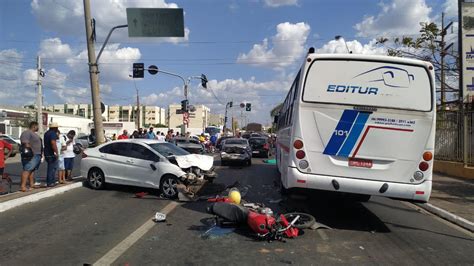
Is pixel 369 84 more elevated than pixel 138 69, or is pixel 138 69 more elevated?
pixel 138 69

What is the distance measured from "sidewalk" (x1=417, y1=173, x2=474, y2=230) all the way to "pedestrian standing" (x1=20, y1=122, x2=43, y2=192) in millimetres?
9932

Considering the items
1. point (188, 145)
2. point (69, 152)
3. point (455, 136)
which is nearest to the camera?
point (69, 152)

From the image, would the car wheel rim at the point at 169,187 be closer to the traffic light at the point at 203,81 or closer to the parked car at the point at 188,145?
the parked car at the point at 188,145

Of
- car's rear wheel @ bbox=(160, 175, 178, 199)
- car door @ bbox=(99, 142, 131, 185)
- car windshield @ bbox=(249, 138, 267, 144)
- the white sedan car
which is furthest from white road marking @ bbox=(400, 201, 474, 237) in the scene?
car windshield @ bbox=(249, 138, 267, 144)

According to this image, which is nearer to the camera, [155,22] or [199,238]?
[199,238]

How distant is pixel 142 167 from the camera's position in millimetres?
11750

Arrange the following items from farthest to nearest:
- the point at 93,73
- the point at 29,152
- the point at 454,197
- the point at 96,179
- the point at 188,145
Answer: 1. the point at 188,145
2. the point at 93,73
3. the point at 96,179
4. the point at 454,197
5. the point at 29,152

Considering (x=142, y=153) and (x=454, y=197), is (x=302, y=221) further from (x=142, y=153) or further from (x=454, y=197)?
(x=454, y=197)

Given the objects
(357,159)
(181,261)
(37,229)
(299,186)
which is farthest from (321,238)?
(37,229)

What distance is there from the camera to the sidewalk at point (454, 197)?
32.5ft

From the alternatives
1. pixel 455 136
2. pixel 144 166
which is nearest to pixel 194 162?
pixel 144 166


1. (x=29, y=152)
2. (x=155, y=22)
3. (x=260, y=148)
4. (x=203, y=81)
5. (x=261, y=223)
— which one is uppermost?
(x=155, y=22)

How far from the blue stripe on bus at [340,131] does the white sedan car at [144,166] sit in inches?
171

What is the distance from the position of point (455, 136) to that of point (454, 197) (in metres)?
6.31
